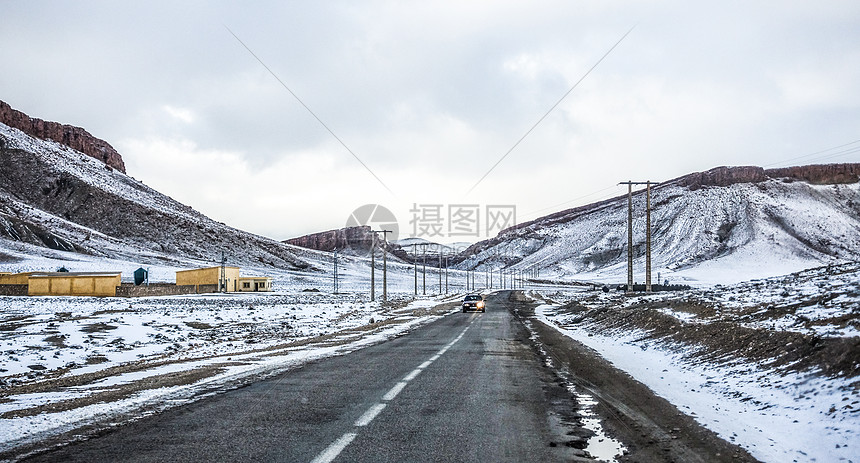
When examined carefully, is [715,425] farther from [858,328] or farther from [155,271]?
[155,271]

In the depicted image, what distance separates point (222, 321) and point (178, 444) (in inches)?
1040

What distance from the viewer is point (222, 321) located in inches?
1216

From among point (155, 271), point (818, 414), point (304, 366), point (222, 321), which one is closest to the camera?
point (818, 414)

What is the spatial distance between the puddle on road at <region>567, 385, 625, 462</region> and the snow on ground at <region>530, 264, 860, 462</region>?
4.42ft

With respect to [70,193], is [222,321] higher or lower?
lower

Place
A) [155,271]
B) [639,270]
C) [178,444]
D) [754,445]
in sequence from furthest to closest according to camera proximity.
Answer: [639,270] → [155,271] → [754,445] → [178,444]

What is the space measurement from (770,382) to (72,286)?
73248mm

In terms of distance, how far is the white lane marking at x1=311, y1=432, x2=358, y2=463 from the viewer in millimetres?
5426

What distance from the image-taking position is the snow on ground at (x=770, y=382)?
6.46 meters

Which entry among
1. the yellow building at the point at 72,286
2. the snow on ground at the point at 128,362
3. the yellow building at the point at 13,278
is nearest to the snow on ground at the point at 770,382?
the snow on ground at the point at 128,362

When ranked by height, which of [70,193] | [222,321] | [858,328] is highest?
[70,193]

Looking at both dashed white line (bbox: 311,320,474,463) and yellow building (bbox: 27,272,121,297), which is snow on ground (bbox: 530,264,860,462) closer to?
dashed white line (bbox: 311,320,474,463)

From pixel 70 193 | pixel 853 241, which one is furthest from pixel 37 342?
pixel 853 241

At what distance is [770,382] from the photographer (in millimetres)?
9359
